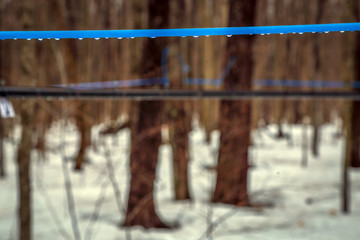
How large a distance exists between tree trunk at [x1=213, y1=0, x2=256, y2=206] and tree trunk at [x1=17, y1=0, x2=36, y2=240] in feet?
9.97

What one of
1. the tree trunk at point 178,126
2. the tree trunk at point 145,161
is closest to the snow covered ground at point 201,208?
the tree trunk at point 145,161

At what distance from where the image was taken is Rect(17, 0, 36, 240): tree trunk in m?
4.02

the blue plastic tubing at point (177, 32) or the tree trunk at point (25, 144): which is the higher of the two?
the blue plastic tubing at point (177, 32)

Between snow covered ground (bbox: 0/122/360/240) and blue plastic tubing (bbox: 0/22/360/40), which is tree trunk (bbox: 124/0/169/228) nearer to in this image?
snow covered ground (bbox: 0/122/360/240)

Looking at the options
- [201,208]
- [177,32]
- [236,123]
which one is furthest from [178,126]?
[177,32]

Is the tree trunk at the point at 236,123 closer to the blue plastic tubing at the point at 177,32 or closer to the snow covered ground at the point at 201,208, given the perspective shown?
the snow covered ground at the point at 201,208

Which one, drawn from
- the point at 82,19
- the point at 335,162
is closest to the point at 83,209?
the point at 82,19

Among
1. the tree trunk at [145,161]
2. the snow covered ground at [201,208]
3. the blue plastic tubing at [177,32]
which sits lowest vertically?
the snow covered ground at [201,208]

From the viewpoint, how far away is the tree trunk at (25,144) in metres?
4.02

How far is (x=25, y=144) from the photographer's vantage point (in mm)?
3988

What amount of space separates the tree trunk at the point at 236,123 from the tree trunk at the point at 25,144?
304 cm

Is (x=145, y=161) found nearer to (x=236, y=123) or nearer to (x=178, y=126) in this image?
(x=178, y=126)

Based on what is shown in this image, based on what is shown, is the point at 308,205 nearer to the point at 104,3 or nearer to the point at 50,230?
the point at 50,230

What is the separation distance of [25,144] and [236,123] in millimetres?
3304
